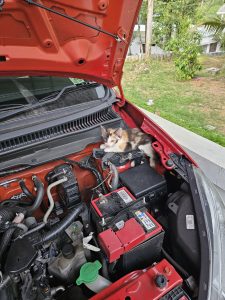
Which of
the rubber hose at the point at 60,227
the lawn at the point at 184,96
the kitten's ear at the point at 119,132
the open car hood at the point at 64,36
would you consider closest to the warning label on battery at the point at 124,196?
the rubber hose at the point at 60,227

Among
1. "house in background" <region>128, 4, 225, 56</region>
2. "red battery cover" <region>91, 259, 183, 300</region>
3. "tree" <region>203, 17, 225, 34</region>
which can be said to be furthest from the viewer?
"house in background" <region>128, 4, 225, 56</region>

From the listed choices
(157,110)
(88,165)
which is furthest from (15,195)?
(157,110)

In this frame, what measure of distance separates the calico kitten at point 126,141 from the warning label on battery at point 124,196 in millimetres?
355

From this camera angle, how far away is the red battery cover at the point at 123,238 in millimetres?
1095

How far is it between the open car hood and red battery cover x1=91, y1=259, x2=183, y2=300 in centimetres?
114

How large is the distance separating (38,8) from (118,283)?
4.25ft

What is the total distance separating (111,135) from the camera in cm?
168

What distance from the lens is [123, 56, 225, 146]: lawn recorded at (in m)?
3.93

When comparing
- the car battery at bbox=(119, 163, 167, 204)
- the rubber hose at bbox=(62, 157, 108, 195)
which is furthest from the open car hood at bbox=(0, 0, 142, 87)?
the car battery at bbox=(119, 163, 167, 204)

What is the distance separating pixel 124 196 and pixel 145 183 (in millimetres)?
174

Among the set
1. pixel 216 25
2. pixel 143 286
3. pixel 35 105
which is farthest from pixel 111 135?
pixel 216 25

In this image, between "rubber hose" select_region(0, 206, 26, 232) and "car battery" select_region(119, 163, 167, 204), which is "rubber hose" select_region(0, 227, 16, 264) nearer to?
→ "rubber hose" select_region(0, 206, 26, 232)

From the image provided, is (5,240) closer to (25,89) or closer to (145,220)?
(145,220)

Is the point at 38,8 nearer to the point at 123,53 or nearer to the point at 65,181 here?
the point at 123,53
